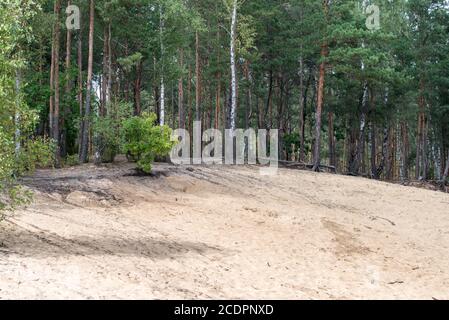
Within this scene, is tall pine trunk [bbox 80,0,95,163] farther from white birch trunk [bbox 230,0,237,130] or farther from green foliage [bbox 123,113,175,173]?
white birch trunk [bbox 230,0,237,130]

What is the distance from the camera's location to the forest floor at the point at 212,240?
876 centimetres

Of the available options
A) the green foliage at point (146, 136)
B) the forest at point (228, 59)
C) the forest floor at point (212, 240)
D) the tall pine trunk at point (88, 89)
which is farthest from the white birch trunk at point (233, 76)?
the green foliage at point (146, 136)

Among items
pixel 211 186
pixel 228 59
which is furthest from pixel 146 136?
pixel 228 59

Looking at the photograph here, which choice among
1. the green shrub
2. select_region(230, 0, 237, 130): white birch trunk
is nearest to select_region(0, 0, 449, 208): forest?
select_region(230, 0, 237, 130): white birch trunk

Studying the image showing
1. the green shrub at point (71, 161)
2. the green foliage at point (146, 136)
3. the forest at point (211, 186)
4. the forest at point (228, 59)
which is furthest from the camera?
the green shrub at point (71, 161)

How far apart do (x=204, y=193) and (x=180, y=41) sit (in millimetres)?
12185

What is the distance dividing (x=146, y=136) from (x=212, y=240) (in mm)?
7224

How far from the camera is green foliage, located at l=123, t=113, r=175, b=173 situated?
19.0 meters

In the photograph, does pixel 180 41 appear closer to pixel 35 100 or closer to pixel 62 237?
pixel 35 100

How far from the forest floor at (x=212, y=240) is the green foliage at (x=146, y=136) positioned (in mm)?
1342

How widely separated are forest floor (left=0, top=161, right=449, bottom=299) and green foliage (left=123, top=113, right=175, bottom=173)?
1342mm

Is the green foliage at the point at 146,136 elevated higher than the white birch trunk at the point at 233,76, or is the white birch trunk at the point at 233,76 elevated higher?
the white birch trunk at the point at 233,76

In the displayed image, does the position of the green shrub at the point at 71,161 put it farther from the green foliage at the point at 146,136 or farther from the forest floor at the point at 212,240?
the green foliage at the point at 146,136

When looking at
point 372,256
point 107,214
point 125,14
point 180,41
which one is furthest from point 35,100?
point 372,256
